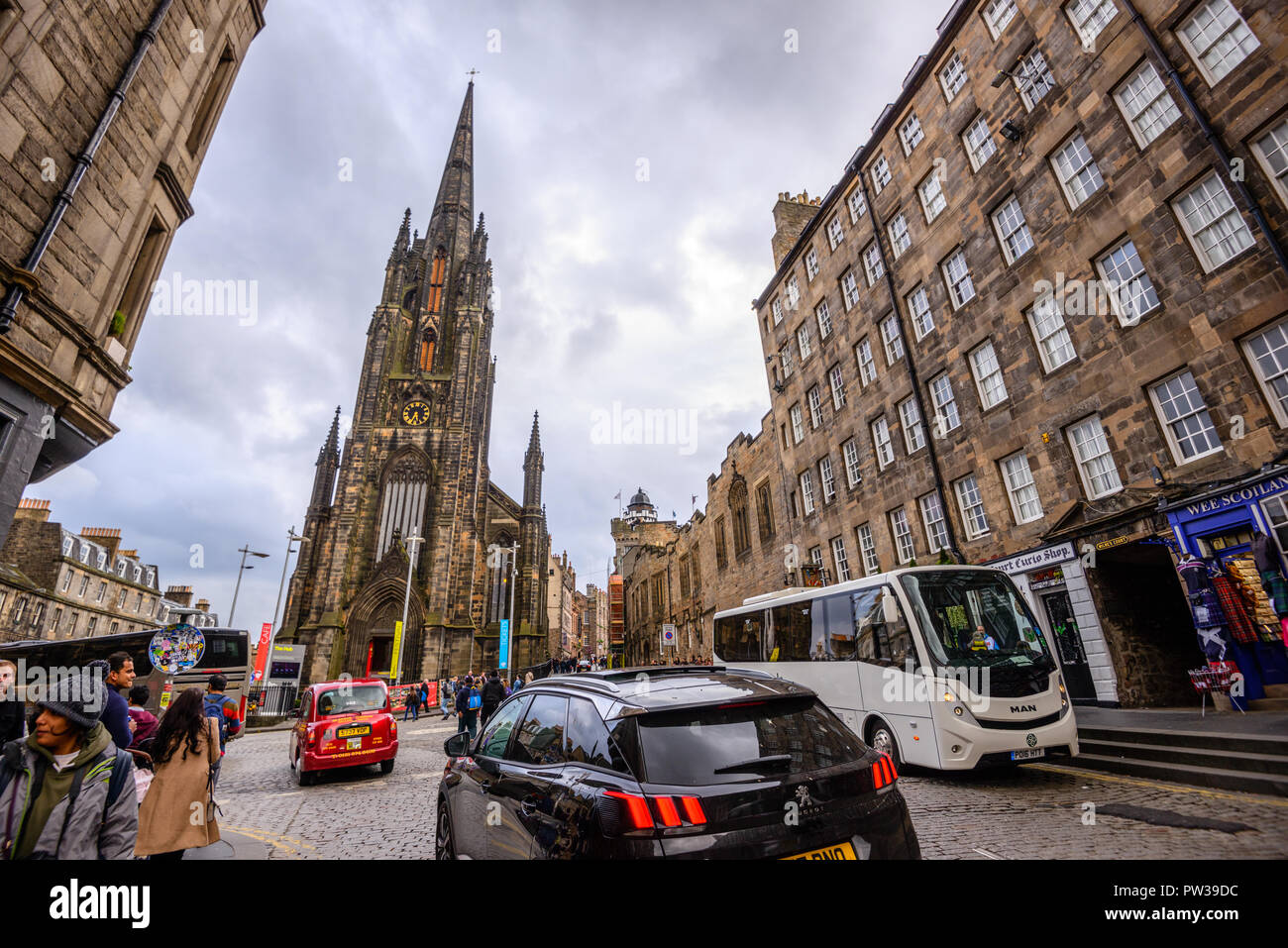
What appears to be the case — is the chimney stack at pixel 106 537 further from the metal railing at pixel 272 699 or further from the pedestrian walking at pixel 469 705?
the pedestrian walking at pixel 469 705

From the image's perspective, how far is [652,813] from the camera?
2.41 metres

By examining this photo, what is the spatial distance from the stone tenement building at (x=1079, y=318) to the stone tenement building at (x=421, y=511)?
1109 inches

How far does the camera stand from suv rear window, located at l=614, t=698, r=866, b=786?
265 centimetres

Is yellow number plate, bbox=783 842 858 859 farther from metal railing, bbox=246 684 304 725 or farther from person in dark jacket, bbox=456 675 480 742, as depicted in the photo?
metal railing, bbox=246 684 304 725

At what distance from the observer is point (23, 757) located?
2.82 metres

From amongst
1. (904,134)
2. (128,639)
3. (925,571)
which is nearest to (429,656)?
(128,639)

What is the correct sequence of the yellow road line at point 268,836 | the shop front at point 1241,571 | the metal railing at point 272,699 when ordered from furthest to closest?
1. the metal railing at point 272,699
2. the shop front at point 1241,571
3. the yellow road line at point 268,836

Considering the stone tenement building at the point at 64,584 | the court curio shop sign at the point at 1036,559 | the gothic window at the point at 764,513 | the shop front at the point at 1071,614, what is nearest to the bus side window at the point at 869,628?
the court curio shop sign at the point at 1036,559

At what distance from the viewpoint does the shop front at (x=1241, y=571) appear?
842cm

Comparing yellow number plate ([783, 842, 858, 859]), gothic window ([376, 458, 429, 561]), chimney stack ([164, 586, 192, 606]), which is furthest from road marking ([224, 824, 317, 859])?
chimney stack ([164, 586, 192, 606])

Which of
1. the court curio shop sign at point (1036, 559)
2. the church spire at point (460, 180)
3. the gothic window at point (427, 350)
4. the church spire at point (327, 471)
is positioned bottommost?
the court curio shop sign at point (1036, 559)

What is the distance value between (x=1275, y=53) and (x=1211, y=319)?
4.33 meters

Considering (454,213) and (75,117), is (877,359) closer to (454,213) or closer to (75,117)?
(75,117)

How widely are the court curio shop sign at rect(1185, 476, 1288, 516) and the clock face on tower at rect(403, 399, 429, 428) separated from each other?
4361 cm
